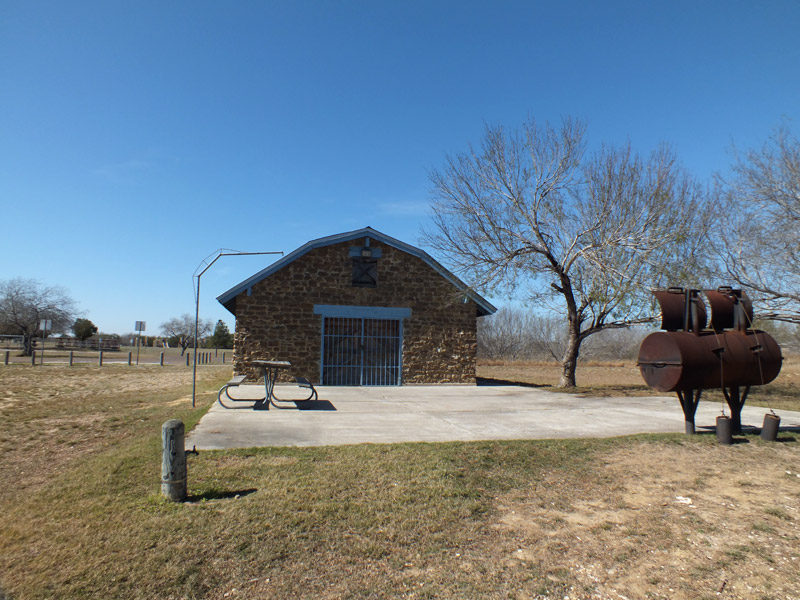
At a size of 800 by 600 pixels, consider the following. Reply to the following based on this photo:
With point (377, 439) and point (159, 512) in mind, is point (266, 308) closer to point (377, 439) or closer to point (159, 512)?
point (377, 439)

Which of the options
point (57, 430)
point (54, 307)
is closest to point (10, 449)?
point (57, 430)

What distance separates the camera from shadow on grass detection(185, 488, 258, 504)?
480 cm

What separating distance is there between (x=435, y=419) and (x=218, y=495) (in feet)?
16.7

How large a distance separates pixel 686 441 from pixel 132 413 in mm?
10686

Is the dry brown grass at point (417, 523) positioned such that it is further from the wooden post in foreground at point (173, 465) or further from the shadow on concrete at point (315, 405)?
the shadow on concrete at point (315, 405)

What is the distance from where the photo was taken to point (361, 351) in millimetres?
16188

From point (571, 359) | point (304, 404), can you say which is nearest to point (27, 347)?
point (304, 404)

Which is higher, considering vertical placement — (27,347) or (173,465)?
(27,347)

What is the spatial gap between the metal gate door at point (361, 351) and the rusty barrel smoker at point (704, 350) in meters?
9.46

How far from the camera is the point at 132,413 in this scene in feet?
37.1

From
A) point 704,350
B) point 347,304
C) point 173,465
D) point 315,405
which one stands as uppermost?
point 347,304

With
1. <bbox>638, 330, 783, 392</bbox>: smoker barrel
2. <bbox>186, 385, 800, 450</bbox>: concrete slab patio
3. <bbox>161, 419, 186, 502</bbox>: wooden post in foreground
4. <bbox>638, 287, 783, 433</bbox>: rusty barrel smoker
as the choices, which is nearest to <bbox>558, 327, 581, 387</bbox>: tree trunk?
<bbox>186, 385, 800, 450</bbox>: concrete slab patio

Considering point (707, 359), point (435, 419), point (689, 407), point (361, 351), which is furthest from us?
point (361, 351)

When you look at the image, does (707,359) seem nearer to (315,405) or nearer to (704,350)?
(704,350)
